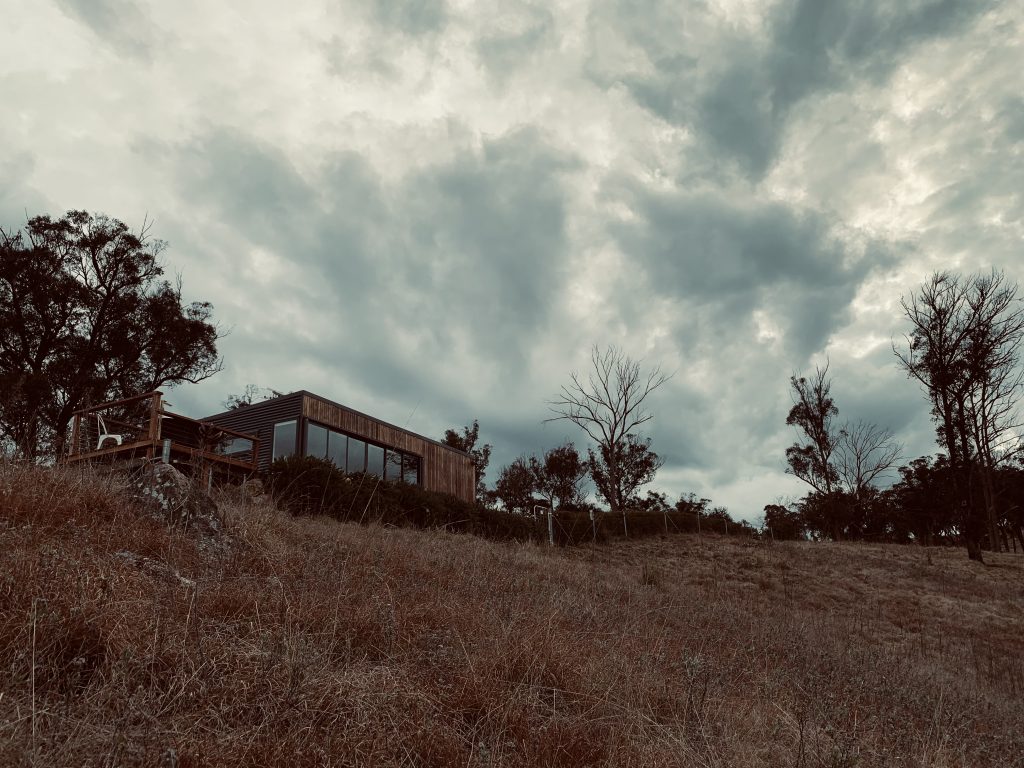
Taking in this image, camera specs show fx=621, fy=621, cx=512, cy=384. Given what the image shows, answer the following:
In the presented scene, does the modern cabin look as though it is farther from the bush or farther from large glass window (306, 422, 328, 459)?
the bush

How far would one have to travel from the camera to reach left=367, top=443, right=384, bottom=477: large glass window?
23.7 metres

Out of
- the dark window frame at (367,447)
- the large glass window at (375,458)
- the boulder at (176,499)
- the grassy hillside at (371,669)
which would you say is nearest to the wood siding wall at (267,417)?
the dark window frame at (367,447)

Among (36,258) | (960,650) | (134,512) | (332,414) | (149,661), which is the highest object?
(36,258)

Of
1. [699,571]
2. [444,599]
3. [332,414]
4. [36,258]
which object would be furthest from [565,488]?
[444,599]

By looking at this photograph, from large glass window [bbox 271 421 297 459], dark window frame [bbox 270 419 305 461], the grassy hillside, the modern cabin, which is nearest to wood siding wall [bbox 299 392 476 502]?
the modern cabin

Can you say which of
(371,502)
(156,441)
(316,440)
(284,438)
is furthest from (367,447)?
(156,441)

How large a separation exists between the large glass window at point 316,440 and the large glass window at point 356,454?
124cm

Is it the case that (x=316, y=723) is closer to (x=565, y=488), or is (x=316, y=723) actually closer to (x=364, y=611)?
(x=364, y=611)

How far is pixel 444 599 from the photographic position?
5027 millimetres

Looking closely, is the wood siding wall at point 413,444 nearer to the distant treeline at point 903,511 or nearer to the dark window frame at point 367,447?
the dark window frame at point 367,447

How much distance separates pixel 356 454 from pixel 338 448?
93 cm

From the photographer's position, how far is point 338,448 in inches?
878

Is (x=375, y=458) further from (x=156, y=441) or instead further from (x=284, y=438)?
(x=156, y=441)

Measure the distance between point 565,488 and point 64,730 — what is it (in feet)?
124
